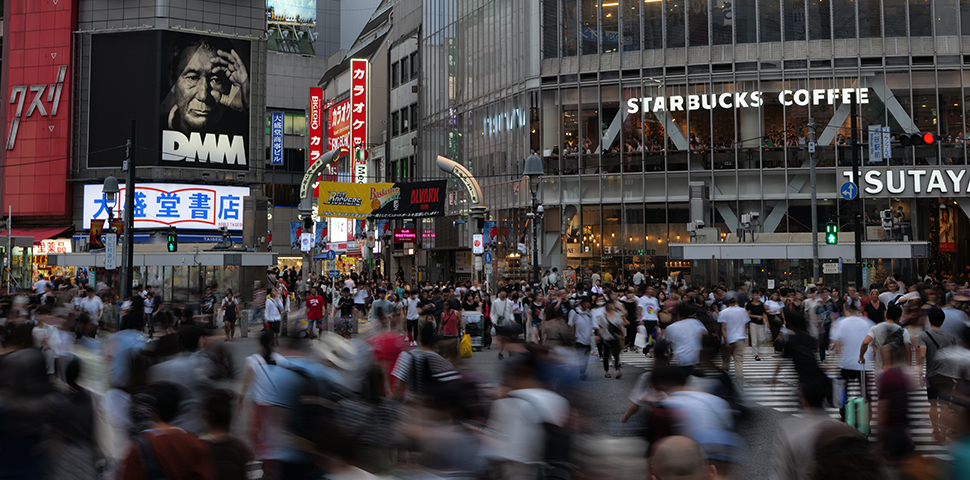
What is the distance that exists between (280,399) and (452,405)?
1607mm

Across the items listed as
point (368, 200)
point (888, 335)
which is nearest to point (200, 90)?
point (368, 200)

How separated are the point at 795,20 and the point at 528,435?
40.3 meters

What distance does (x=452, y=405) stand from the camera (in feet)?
21.9

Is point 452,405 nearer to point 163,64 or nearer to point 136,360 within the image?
point 136,360

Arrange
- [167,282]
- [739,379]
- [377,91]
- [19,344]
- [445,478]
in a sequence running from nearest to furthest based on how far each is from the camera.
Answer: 1. [445,478]
2. [19,344]
3. [739,379]
4. [167,282]
5. [377,91]

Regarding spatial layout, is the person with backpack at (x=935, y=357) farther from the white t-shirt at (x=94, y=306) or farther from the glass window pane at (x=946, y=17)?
the glass window pane at (x=946, y=17)

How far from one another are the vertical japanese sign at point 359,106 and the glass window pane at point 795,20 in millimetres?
33842

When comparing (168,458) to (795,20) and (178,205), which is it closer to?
(795,20)

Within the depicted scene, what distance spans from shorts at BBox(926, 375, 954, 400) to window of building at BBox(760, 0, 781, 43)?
34524mm

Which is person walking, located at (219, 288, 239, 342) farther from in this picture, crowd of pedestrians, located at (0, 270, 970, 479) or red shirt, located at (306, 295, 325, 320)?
crowd of pedestrians, located at (0, 270, 970, 479)

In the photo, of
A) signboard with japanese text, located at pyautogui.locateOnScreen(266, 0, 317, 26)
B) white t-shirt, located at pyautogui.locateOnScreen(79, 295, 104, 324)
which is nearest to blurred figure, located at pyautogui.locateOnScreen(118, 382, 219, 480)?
white t-shirt, located at pyautogui.locateOnScreen(79, 295, 104, 324)

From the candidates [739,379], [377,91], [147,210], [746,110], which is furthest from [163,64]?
[739,379]

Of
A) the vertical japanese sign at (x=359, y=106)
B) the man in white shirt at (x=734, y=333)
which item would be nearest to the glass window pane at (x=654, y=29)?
the vertical japanese sign at (x=359, y=106)

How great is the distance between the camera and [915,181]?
40188 millimetres
